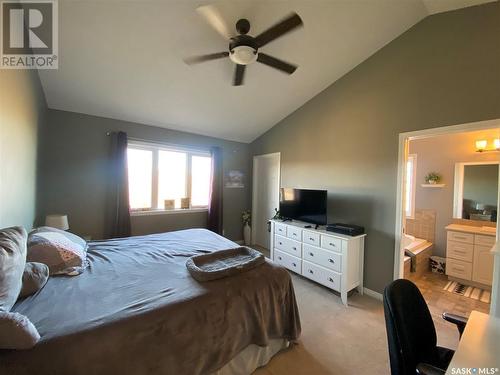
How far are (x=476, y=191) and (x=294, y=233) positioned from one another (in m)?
2.83

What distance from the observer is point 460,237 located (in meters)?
3.11

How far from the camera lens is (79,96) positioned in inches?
114

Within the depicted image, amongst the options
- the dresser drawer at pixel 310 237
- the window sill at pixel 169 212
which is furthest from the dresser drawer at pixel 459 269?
the window sill at pixel 169 212

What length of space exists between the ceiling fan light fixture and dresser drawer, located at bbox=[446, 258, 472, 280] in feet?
12.9

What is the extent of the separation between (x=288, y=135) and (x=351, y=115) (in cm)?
125

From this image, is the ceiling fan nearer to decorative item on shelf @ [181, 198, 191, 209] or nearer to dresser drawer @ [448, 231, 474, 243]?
decorative item on shelf @ [181, 198, 191, 209]

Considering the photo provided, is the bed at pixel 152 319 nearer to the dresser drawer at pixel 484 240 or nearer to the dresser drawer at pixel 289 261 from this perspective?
the dresser drawer at pixel 289 261

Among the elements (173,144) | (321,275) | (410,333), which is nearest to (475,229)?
(321,275)

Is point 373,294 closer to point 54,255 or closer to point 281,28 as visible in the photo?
point 281,28

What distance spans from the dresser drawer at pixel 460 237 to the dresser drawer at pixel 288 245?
2.26 meters

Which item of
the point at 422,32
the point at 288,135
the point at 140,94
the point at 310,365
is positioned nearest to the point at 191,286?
the point at 310,365

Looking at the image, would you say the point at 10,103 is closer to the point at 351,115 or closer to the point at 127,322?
the point at 127,322

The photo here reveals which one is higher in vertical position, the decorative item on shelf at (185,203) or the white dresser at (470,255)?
the decorative item on shelf at (185,203)

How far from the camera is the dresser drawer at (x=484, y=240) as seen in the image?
9.48 feet
